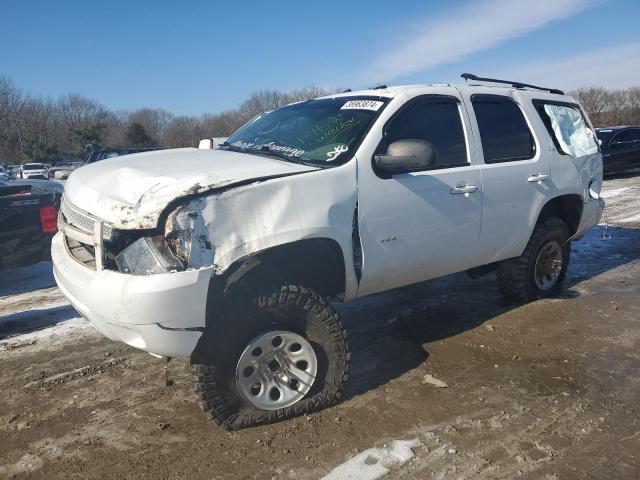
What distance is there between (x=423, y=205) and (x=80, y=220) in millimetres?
2223

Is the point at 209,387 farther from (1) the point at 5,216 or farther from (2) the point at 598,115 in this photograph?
(2) the point at 598,115

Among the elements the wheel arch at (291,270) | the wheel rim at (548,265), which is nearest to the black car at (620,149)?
the wheel rim at (548,265)

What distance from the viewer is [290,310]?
2949mm

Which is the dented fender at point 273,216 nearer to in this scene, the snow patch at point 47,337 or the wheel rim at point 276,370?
the wheel rim at point 276,370

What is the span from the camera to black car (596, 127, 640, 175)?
1480cm

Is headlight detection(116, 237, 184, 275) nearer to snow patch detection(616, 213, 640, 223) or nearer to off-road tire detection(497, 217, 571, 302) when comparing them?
off-road tire detection(497, 217, 571, 302)

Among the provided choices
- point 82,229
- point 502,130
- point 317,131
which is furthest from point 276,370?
point 502,130

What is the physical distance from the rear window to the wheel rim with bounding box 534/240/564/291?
917 millimetres

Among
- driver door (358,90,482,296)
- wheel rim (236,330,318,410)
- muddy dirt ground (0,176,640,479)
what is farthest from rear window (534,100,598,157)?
wheel rim (236,330,318,410)

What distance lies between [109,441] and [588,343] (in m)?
3.59

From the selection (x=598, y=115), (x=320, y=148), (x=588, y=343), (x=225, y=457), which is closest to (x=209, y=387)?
(x=225, y=457)

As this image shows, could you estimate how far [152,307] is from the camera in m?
2.51

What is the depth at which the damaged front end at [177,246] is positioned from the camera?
2.56 meters

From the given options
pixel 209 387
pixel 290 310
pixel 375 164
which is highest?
pixel 375 164
